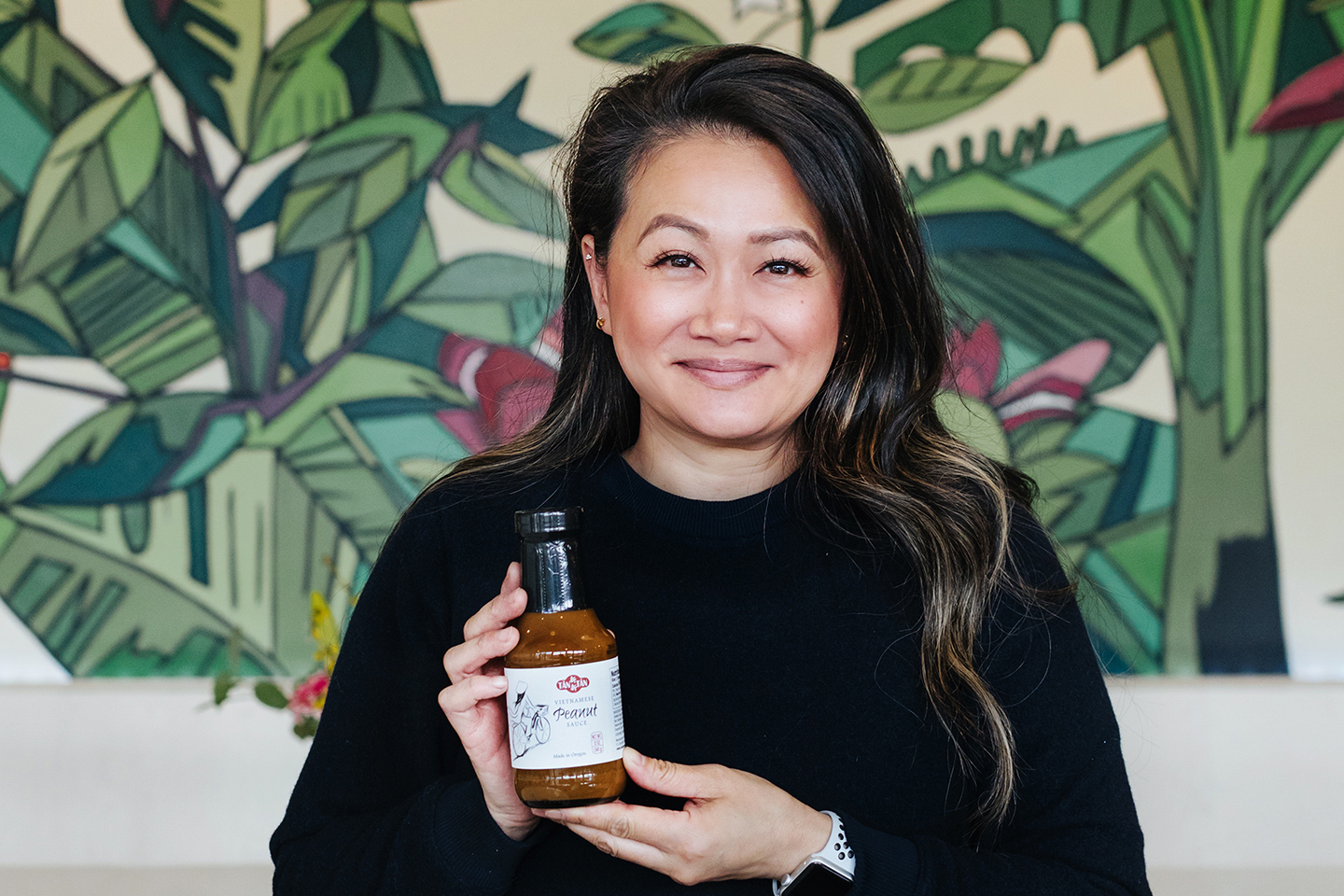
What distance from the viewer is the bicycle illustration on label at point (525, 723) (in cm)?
83

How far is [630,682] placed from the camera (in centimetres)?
108

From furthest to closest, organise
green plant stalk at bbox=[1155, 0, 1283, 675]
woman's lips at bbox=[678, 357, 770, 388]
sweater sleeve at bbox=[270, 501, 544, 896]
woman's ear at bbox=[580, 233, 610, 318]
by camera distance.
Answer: green plant stalk at bbox=[1155, 0, 1283, 675], woman's ear at bbox=[580, 233, 610, 318], woman's lips at bbox=[678, 357, 770, 388], sweater sleeve at bbox=[270, 501, 544, 896]

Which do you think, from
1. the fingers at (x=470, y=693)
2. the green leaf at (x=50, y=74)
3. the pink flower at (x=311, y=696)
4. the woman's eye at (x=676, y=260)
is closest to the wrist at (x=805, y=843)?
the fingers at (x=470, y=693)

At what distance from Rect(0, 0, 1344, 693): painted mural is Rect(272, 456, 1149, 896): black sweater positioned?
46.2 inches

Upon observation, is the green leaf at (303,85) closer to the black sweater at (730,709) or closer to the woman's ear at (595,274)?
the woman's ear at (595,274)

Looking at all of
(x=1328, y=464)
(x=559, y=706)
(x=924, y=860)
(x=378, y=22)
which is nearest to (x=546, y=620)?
(x=559, y=706)

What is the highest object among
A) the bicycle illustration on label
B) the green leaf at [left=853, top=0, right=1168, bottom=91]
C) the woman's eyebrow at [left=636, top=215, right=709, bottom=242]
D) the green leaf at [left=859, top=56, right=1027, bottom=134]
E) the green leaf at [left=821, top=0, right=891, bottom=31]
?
the green leaf at [left=821, top=0, right=891, bottom=31]

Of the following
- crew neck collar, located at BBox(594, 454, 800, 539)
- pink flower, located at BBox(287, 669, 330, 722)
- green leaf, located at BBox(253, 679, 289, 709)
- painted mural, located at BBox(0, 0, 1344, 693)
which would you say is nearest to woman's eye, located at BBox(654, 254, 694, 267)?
crew neck collar, located at BBox(594, 454, 800, 539)

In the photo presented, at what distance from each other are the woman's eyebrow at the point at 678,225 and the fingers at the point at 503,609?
0.34 m

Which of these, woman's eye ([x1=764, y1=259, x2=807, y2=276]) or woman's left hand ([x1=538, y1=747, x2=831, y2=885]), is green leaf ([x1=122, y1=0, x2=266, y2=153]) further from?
woman's left hand ([x1=538, y1=747, x2=831, y2=885])

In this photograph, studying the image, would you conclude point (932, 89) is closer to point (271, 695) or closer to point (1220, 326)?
point (1220, 326)

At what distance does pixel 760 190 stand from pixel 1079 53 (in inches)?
58.6

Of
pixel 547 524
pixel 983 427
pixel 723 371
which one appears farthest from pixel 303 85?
pixel 547 524

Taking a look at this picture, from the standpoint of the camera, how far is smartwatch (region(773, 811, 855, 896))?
35.2 inches
